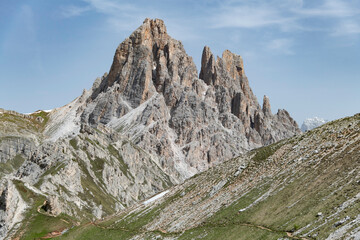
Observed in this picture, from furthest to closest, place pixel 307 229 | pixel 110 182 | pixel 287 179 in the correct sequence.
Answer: pixel 110 182, pixel 287 179, pixel 307 229

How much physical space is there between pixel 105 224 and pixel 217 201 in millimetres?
26248

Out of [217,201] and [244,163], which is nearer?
[217,201]

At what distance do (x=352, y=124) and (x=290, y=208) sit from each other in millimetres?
22223

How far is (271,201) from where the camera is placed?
155 feet

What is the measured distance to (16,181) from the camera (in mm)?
103562

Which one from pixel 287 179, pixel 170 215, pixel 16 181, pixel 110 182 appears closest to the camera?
pixel 287 179

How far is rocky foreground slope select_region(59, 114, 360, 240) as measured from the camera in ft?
122

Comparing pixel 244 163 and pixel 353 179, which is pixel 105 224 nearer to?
pixel 244 163

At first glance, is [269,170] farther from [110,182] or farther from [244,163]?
[110,182]

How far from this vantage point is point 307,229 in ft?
116

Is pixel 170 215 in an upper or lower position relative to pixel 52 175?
lower

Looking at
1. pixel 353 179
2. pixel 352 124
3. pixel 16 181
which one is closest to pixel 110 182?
pixel 16 181

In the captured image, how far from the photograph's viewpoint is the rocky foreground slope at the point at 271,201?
37.1 m

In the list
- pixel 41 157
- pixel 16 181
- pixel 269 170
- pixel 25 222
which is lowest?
pixel 269 170
